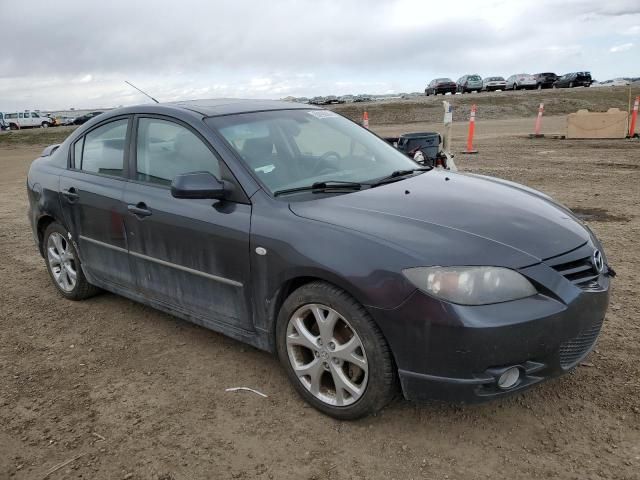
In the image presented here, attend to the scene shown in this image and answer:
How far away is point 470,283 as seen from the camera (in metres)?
2.55

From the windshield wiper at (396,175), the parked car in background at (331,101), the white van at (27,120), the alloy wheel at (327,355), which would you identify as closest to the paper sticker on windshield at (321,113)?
the windshield wiper at (396,175)

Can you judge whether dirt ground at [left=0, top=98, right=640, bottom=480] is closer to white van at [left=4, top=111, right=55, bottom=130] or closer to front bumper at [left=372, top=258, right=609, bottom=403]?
front bumper at [left=372, top=258, right=609, bottom=403]

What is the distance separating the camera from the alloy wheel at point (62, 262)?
4.86m

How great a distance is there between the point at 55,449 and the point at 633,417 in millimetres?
2968

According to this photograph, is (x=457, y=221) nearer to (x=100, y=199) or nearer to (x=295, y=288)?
(x=295, y=288)

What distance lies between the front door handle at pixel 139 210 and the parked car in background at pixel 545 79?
5531 cm

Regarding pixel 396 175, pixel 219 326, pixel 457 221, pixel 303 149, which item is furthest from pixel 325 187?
pixel 219 326

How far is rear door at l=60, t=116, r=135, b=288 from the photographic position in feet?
13.5

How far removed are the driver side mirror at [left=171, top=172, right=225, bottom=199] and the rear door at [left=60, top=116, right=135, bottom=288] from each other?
93cm

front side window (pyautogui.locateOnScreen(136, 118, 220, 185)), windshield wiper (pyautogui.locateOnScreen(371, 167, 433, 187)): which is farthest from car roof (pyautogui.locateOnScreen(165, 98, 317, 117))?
windshield wiper (pyautogui.locateOnScreen(371, 167, 433, 187))

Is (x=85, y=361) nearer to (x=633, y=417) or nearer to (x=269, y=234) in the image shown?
(x=269, y=234)

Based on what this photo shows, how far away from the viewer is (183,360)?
12.5 feet

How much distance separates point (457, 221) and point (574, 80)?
54552 mm

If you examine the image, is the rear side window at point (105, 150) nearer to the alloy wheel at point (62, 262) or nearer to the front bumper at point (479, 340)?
the alloy wheel at point (62, 262)
